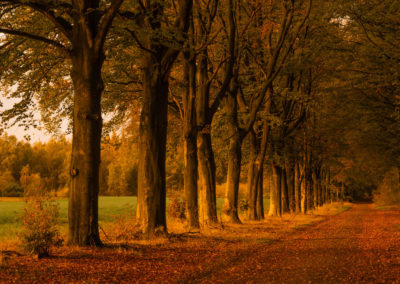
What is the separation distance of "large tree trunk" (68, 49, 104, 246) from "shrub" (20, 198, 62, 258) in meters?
0.49

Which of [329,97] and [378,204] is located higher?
[329,97]

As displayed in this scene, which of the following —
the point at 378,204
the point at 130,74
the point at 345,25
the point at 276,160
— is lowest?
the point at 378,204

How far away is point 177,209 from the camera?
66.6ft

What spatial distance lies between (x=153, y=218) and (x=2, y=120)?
330 inches

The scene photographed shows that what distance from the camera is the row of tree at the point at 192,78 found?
10398mm

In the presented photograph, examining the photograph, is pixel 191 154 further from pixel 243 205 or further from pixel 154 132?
pixel 243 205

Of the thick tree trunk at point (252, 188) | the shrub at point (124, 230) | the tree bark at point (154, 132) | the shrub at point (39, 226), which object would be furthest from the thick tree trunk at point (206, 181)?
→ the shrub at point (39, 226)

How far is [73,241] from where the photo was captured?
995 cm

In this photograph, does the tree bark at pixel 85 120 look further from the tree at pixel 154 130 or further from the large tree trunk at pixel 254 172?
the large tree trunk at pixel 254 172

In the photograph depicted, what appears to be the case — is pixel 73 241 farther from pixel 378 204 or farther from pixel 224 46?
pixel 378 204

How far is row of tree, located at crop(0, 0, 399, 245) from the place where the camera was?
34.1 ft

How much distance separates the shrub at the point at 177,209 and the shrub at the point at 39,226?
10437mm

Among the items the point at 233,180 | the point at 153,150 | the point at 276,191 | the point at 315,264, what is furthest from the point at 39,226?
the point at 276,191

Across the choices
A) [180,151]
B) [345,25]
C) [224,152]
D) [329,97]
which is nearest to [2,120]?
[180,151]
